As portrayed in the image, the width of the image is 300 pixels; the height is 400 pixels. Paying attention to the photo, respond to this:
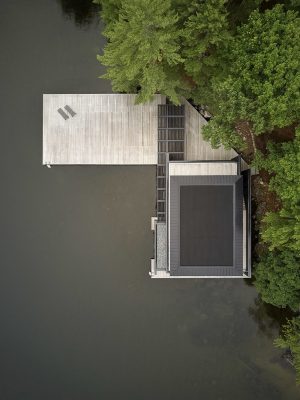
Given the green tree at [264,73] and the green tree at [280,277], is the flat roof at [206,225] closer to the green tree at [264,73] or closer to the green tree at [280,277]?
the green tree at [280,277]

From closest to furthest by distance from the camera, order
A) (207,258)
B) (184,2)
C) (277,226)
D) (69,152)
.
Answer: (184,2) < (277,226) < (207,258) < (69,152)

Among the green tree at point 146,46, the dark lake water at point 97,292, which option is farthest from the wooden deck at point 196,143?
the green tree at point 146,46

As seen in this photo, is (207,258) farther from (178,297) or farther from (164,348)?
(164,348)

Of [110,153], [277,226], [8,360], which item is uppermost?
[110,153]

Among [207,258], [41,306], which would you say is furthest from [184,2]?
[41,306]

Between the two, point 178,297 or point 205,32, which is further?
point 178,297

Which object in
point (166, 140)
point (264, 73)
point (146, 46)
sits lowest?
point (166, 140)

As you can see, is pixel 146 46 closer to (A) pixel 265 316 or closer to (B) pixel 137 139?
(B) pixel 137 139

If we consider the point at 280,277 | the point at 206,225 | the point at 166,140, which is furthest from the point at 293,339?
the point at 166,140
